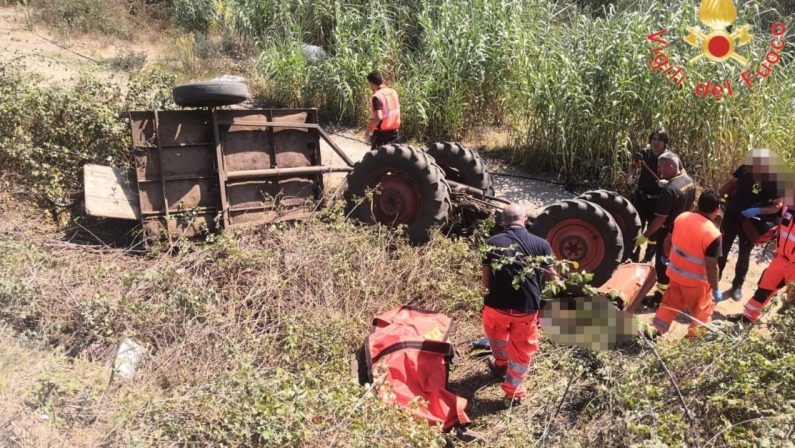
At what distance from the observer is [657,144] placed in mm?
5812

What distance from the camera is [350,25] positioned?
1062 cm

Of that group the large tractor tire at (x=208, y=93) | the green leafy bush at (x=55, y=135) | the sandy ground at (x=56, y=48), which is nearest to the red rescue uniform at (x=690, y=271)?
the large tractor tire at (x=208, y=93)

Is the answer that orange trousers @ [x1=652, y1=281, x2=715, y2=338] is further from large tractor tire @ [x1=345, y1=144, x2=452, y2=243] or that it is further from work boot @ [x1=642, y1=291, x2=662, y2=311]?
large tractor tire @ [x1=345, y1=144, x2=452, y2=243]

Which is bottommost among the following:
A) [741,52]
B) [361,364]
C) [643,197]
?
[361,364]

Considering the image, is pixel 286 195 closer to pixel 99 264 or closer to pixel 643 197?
pixel 99 264

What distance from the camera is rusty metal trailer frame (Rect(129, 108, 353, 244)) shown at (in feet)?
18.2

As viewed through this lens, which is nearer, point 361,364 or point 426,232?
point 361,364

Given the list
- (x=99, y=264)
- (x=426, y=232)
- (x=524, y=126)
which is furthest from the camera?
(x=524, y=126)

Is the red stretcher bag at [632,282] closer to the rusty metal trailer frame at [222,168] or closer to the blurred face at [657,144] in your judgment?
the blurred face at [657,144]

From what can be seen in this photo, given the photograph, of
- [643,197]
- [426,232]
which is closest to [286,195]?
[426,232]

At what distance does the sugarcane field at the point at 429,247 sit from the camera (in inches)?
128

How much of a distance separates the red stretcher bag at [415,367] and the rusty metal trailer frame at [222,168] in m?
2.16

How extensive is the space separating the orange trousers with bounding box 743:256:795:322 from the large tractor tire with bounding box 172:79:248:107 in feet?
16.0

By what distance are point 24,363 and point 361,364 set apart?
2162mm
